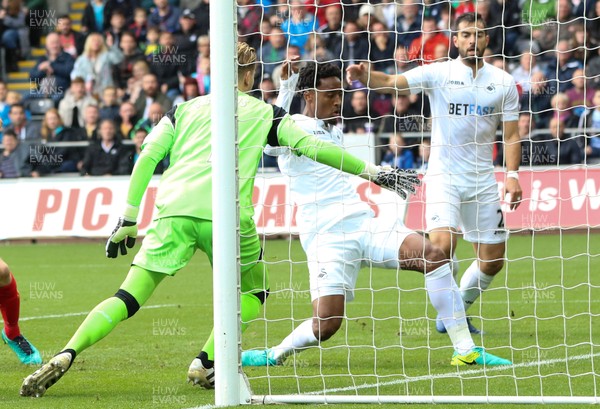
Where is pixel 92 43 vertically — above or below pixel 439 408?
above

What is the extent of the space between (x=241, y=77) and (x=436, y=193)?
7.80 ft

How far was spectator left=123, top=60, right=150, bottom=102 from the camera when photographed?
772 inches

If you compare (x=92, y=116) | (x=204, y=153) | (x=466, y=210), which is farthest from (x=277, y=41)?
(x=204, y=153)

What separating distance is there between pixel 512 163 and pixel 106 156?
10.8 metres

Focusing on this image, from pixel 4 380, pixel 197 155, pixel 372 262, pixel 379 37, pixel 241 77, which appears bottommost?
pixel 4 380

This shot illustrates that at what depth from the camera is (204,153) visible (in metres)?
6.36

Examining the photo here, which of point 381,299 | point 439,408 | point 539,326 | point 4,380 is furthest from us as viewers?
point 381,299

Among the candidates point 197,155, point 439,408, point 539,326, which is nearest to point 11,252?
point 539,326

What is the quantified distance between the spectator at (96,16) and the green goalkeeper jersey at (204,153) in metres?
16.0

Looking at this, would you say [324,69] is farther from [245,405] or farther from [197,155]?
[245,405]

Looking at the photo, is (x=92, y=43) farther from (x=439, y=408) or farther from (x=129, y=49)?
(x=439, y=408)

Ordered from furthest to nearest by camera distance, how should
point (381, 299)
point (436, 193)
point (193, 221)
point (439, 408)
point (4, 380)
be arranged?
point (381, 299)
point (436, 193)
point (4, 380)
point (193, 221)
point (439, 408)

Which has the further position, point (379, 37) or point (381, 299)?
point (379, 37)

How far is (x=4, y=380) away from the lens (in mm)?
6840
